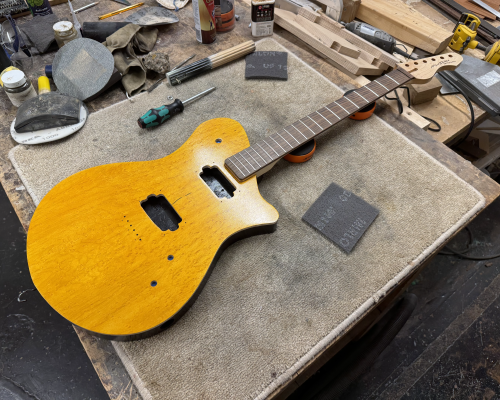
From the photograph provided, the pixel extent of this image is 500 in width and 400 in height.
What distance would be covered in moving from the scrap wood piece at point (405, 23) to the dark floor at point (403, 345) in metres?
1.05

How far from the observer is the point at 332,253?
0.95 m

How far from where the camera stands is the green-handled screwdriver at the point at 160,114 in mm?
1141

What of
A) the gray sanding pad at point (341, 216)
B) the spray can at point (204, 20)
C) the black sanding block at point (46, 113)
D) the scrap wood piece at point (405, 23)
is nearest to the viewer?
the gray sanding pad at point (341, 216)

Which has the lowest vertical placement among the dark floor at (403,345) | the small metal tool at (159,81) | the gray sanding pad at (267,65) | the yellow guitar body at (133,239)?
the dark floor at (403,345)

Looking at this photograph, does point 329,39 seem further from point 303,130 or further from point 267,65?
point 303,130

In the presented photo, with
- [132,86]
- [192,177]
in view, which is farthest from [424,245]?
[132,86]

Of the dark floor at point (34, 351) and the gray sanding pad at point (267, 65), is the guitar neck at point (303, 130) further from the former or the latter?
the dark floor at point (34, 351)

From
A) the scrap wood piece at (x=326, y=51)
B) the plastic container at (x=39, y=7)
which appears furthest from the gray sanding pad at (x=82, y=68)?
the scrap wood piece at (x=326, y=51)

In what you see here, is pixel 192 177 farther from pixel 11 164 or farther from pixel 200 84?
pixel 11 164

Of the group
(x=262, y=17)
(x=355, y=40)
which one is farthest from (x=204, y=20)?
(x=355, y=40)

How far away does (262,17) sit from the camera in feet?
4.59

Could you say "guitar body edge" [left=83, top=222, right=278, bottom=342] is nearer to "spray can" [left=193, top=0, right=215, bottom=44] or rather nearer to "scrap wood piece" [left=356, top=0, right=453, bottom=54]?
"spray can" [left=193, top=0, right=215, bottom=44]

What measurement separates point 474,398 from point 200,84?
166 centimetres

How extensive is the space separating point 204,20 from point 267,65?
0.32m
